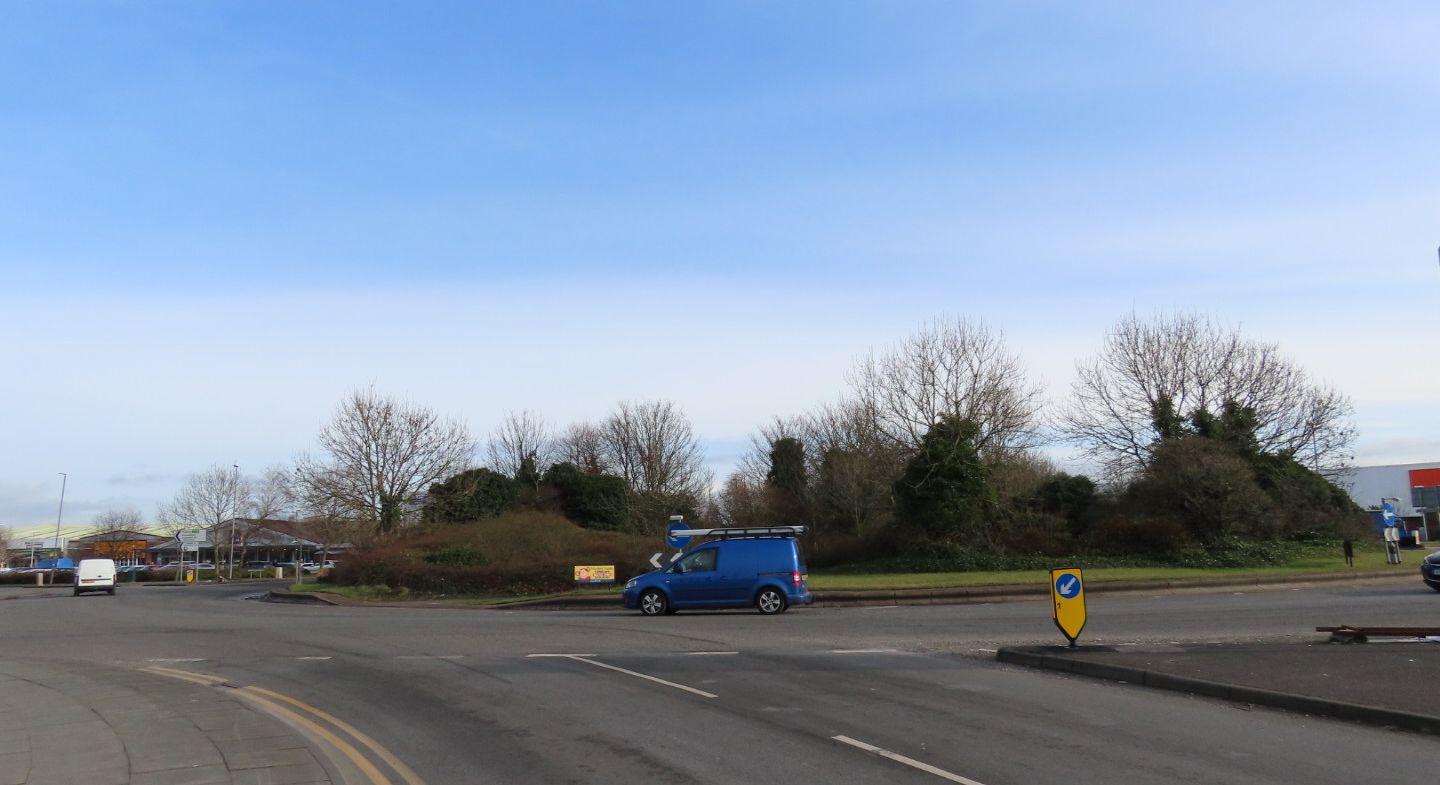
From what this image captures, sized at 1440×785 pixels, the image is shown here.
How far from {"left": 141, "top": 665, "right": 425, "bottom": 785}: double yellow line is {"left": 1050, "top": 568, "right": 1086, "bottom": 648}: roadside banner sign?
9.19 m

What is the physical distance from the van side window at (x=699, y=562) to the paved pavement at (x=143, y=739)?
11.6 m

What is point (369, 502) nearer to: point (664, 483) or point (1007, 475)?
point (664, 483)

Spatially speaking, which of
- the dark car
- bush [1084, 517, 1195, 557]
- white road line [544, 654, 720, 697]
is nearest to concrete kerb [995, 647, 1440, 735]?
white road line [544, 654, 720, 697]

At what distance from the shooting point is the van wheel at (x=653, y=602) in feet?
76.4

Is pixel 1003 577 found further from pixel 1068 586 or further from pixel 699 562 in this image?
pixel 1068 586

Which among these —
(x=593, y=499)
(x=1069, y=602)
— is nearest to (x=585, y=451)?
(x=593, y=499)

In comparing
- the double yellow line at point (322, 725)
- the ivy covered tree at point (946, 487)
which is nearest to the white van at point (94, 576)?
the ivy covered tree at point (946, 487)

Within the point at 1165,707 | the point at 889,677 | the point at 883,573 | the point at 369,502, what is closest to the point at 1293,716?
the point at 1165,707

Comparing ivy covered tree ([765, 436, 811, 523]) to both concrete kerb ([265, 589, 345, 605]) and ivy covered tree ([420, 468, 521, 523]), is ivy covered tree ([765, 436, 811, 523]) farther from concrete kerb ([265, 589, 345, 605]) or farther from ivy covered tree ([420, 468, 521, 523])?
concrete kerb ([265, 589, 345, 605])

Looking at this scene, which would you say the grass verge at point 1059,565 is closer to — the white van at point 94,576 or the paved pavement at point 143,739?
the paved pavement at point 143,739

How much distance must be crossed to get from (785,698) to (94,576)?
46.9 m

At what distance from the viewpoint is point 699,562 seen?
23.2 m

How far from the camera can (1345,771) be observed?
7594mm

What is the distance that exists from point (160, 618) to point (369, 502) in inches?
866
